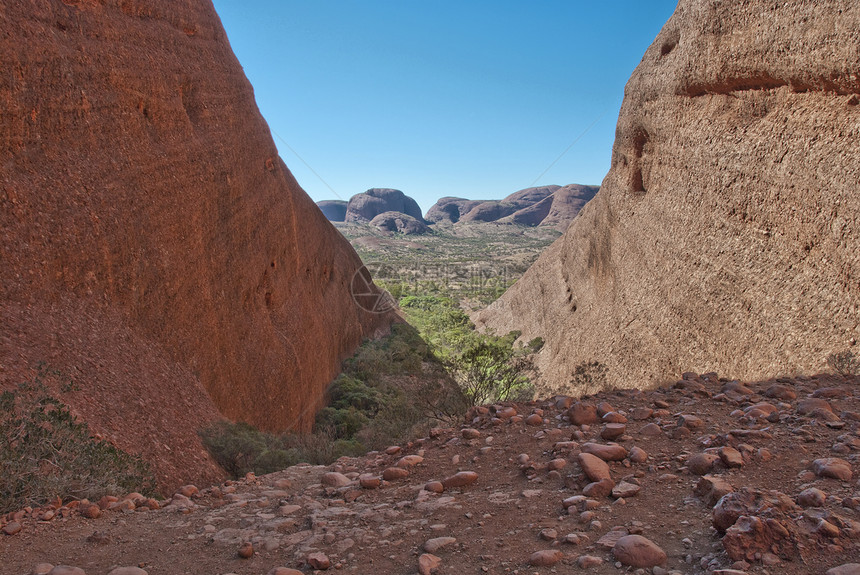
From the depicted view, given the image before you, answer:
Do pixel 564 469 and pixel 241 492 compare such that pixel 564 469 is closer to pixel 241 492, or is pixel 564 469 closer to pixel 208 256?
pixel 241 492

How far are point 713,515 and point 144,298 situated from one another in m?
6.97

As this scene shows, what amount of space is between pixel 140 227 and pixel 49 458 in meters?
3.80

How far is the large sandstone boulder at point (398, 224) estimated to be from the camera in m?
124

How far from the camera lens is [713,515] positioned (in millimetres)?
2494

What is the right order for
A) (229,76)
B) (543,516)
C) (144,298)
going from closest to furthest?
1. (543,516)
2. (144,298)
3. (229,76)

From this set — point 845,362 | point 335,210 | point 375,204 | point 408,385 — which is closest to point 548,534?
point 845,362

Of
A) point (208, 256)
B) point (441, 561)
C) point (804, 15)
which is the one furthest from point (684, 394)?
point (208, 256)

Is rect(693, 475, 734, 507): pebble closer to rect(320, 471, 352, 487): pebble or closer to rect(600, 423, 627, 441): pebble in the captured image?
rect(600, 423, 627, 441): pebble

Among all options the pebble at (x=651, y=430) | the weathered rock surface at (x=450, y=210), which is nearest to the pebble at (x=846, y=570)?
the pebble at (x=651, y=430)

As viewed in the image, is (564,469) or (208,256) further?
(208,256)

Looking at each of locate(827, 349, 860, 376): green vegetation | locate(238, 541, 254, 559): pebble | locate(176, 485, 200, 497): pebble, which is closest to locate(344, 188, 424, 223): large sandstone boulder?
locate(827, 349, 860, 376): green vegetation

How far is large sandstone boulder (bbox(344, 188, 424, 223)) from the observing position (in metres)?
140

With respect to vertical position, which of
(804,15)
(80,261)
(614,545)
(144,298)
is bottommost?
(614,545)

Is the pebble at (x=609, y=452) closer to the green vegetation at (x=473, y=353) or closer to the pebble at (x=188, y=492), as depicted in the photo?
the pebble at (x=188, y=492)
